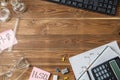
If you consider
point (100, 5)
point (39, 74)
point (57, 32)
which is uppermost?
point (100, 5)

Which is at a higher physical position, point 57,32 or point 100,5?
point 100,5

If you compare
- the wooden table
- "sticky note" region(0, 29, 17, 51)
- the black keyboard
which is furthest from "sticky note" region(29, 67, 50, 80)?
the black keyboard

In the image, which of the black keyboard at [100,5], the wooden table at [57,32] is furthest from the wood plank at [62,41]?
the black keyboard at [100,5]

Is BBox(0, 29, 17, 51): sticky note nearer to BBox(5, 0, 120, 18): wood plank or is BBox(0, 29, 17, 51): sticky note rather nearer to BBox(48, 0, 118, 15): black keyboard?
BBox(5, 0, 120, 18): wood plank

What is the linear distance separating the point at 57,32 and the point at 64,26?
0.04 metres

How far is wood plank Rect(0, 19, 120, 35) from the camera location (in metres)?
1.13

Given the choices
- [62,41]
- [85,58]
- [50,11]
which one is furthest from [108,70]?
[50,11]

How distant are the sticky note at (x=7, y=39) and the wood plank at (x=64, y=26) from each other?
26 mm

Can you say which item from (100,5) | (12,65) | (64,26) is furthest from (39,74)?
(100,5)

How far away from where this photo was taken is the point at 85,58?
109 centimetres

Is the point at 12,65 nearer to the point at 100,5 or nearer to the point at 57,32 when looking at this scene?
the point at 57,32

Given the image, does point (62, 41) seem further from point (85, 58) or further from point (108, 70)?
point (108, 70)

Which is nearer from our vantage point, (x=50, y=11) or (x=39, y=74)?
(x=39, y=74)

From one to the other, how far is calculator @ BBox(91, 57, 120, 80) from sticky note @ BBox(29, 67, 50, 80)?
0.19 meters
